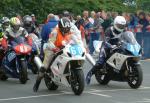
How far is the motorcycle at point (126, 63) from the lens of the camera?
14.4 meters

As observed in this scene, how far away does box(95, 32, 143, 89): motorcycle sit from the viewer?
568 inches

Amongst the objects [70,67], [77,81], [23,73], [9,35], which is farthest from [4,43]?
[77,81]

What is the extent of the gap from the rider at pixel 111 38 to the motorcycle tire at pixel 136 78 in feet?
3.20

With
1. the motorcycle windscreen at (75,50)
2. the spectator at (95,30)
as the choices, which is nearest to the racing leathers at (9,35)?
the motorcycle windscreen at (75,50)

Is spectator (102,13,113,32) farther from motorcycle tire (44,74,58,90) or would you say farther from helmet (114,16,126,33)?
motorcycle tire (44,74,58,90)

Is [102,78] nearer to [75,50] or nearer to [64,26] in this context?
[64,26]

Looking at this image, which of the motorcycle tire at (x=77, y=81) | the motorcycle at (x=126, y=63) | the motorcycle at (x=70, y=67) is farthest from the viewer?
the motorcycle at (x=126, y=63)

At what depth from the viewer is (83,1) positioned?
42438mm

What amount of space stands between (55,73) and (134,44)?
7.43 ft

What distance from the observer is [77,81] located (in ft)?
43.2

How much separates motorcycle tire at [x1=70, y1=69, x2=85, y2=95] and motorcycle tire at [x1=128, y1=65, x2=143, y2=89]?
5.61 feet

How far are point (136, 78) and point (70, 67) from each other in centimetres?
197

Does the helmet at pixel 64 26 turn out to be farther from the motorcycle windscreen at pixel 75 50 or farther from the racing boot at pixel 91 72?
the racing boot at pixel 91 72

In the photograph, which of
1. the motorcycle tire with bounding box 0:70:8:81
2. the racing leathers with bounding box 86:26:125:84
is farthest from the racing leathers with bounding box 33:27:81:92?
the motorcycle tire with bounding box 0:70:8:81
